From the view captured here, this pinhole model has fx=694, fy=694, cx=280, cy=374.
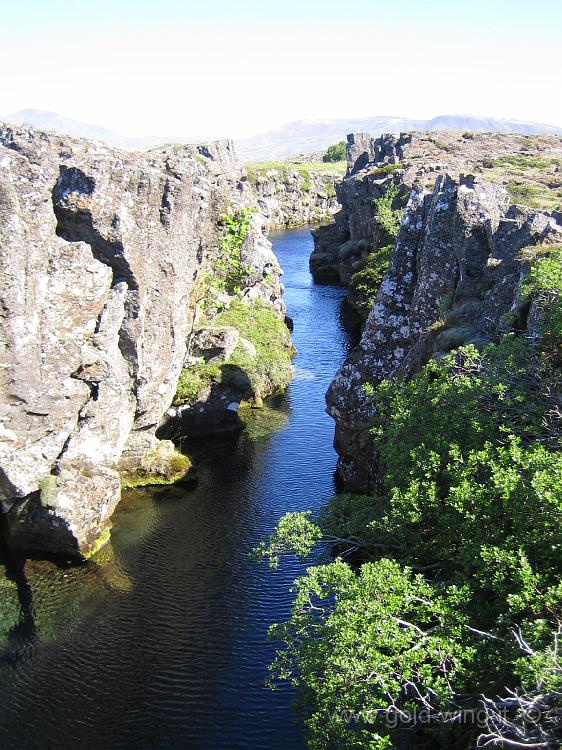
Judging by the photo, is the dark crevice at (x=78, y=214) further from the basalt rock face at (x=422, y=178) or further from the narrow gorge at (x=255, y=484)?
the basalt rock face at (x=422, y=178)

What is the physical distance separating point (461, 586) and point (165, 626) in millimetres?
15557

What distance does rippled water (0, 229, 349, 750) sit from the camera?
24953 millimetres

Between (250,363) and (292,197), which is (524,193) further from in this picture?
(292,197)

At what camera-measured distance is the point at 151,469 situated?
43656 millimetres

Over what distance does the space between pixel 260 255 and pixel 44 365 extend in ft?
130

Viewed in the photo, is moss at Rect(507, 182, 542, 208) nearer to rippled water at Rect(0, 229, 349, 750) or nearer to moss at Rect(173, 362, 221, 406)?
moss at Rect(173, 362, 221, 406)

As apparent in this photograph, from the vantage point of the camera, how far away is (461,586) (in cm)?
1939

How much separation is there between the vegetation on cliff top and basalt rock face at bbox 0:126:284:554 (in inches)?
631

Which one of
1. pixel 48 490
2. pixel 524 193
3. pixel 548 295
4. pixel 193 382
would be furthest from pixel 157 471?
pixel 524 193

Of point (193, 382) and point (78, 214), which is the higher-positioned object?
point (78, 214)

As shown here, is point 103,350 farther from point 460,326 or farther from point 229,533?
point 460,326

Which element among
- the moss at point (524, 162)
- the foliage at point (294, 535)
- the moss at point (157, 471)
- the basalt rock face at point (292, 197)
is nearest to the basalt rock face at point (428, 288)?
the moss at point (157, 471)

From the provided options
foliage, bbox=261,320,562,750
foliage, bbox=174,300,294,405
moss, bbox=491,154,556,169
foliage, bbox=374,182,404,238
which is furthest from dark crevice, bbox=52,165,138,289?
moss, bbox=491,154,556,169

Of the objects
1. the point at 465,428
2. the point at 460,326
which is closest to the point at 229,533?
the point at 460,326
